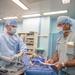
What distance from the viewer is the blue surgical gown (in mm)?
A: 1925

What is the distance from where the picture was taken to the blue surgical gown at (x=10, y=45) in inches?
75.8

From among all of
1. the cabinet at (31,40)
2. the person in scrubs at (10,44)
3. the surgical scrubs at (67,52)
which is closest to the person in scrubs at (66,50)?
the surgical scrubs at (67,52)

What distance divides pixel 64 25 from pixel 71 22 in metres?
0.11

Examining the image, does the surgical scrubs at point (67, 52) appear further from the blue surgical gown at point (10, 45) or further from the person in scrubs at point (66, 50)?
the blue surgical gown at point (10, 45)

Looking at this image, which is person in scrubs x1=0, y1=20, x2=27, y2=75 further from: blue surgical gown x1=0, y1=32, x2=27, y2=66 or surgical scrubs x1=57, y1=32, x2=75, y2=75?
surgical scrubs x1=57, y1=32, x2=75, y2=75

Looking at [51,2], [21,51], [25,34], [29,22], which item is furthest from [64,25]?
[29,22]

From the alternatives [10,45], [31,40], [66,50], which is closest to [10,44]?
[10,45]

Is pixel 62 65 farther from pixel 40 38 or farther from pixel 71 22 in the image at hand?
pixel 40 38

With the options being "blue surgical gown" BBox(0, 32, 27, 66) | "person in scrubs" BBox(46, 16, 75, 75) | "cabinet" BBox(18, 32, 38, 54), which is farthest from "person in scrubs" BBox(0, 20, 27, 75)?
"cabinet" BBox(18, 32, 38, 54)

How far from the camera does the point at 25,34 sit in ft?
18.3

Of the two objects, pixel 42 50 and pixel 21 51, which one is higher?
pixel 21 51

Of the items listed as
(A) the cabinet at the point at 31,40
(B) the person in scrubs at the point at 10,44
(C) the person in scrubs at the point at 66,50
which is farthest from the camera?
(A) the cabinet at the point at 31,40

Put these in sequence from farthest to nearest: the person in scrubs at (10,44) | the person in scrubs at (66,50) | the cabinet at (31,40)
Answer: the cabinet at (31,40), the person in scrubs at (10,44), the person in scrubs at (66,50)

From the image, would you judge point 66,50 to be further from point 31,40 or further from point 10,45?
point 31,40
